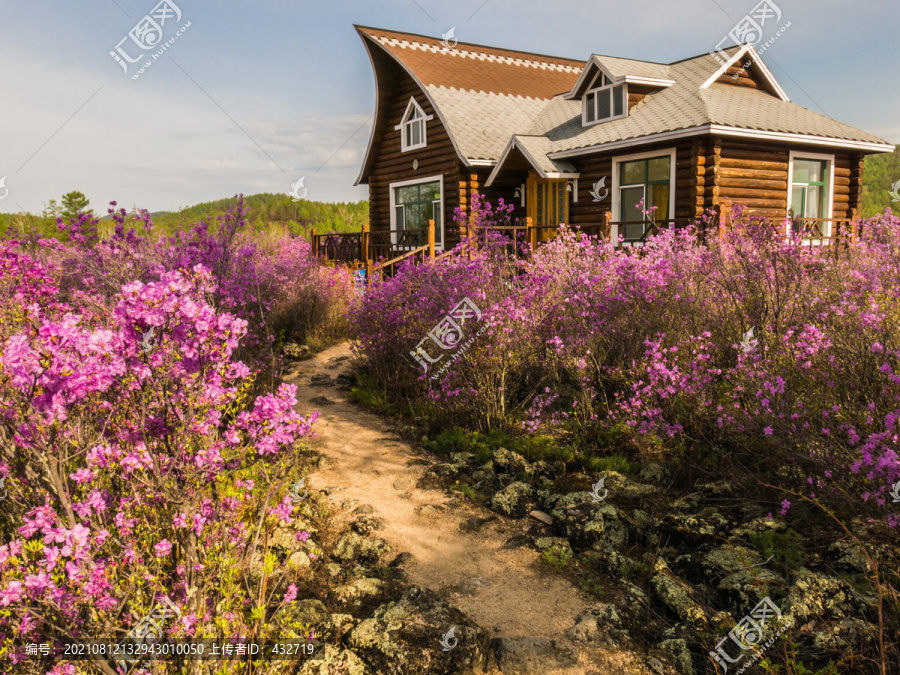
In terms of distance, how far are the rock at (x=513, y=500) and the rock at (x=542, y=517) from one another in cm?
11

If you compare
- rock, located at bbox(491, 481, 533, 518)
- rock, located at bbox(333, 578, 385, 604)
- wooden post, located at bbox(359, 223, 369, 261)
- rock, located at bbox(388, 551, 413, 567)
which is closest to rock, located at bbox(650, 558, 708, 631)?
rock, located at bbox(491, 481, 533, 518)

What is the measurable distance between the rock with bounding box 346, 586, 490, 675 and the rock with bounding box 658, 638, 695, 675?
110 centimetres

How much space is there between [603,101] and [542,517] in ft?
45.4

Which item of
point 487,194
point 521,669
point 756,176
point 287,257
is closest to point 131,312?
point 521,669

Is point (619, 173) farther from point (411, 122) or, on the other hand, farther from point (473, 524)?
point (473, 524)

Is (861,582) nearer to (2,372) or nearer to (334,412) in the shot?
(2,372)

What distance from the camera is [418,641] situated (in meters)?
3.72

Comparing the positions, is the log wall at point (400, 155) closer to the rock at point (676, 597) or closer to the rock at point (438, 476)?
the rock at point (438, 476)

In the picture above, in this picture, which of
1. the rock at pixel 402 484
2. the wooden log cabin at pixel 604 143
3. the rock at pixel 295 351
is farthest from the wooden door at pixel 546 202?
the rock at pixel 402 484

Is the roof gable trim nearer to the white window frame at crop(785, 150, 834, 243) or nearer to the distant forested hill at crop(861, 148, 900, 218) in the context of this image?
the white window frame at crop(785, 150, 834, 243)

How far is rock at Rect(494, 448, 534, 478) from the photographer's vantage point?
6069 mm

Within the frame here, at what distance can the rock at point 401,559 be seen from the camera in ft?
15.4

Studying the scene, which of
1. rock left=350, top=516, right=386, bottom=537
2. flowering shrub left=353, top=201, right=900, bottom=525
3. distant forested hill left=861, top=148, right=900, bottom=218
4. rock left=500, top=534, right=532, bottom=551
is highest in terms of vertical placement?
distant forested hill left=861, top=148, right=900, bottom=218

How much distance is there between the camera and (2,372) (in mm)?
3070
